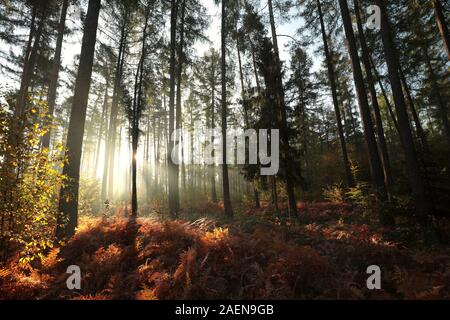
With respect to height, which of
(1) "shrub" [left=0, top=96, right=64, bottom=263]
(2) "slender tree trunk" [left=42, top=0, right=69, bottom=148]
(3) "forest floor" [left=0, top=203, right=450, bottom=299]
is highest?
(2) "slender tree trunk" [left=42, top=0, right=69, bottom=148]

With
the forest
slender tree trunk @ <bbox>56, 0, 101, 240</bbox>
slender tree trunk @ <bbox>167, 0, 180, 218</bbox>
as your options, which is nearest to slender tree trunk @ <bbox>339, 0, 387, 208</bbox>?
the forest

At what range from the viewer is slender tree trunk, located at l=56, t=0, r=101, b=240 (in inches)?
280

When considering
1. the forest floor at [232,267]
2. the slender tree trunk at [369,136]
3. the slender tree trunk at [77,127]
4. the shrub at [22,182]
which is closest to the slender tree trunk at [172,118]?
the forest floor at [232,267]

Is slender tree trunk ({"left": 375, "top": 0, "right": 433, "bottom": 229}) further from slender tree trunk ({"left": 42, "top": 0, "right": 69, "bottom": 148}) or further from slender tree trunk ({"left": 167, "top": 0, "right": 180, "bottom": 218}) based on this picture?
slender tree trunk ({"left": 42, "top": 0, "right": 69, "bottom": 148})

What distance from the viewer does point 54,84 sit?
1275cm

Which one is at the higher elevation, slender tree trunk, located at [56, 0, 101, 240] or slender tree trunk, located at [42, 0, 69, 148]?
slender tree trunk, located at [42, 0, 69, 148]

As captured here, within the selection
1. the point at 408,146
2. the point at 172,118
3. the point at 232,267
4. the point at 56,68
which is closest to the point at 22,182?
the point at 232,267

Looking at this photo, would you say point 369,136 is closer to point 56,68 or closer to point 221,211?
point 221,211

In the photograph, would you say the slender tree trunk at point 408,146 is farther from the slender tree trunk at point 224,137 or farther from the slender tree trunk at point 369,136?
the slender tree trunk at point 224,137

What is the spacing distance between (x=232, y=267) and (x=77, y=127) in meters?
6.36

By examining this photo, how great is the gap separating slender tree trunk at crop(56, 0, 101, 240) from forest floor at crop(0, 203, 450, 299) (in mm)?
602

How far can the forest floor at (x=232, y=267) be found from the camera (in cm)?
458

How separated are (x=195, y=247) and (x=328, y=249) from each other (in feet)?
11.5
